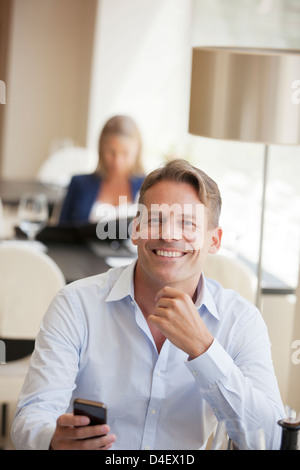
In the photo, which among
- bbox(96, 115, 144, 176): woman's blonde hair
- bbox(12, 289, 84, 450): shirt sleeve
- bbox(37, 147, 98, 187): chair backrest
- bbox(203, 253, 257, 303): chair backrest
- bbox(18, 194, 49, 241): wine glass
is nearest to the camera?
bbox(12, 289, 84, 450): shirt sleeve

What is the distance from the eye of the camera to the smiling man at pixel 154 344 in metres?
1.47

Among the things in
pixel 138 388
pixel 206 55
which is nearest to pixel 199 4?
pixel 206 55

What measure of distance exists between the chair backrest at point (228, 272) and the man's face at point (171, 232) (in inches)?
41.2

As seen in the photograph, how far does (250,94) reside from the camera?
2.17m

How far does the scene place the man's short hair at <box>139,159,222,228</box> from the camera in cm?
153

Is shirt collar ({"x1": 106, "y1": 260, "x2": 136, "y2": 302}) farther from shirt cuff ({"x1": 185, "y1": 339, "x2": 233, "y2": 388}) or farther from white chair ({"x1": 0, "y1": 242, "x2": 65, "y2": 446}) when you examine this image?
white chair ({"x1": 0, "y1": 242, "x2": 65, "y2": 446})

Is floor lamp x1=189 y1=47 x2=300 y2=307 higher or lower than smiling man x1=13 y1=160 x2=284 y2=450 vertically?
higher

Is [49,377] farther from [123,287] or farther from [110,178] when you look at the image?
[110,178]

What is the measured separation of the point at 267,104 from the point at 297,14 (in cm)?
192

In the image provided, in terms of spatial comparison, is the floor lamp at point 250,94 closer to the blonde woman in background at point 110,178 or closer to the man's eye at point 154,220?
the man's eye at point 154,220

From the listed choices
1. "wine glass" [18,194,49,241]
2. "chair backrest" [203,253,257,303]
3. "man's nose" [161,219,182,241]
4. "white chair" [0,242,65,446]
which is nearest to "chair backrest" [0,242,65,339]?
"white chair" [0,242,65,446]

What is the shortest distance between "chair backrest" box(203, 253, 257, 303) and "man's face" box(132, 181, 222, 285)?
1.05 meters

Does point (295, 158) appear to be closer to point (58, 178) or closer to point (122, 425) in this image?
point (122, 425)

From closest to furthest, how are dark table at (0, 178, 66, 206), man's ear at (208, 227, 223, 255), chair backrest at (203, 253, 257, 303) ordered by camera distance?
1. man's ear at (208, 227, 223, 255)
2. chair backrest at (203, 253, 257, 303)
3. dark table at (0, 178, 66, 206)
